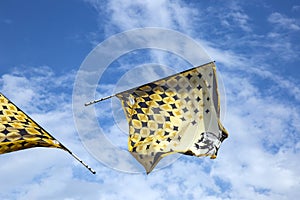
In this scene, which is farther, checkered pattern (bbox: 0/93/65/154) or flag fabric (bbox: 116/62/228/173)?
flag fabric (bbox: 116/62/228/173)

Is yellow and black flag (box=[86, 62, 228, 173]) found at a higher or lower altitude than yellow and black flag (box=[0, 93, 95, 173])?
higher

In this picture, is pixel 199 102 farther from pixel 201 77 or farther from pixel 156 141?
pixel 156 141

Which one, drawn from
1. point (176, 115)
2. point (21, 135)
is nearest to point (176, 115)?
point (176, 115)

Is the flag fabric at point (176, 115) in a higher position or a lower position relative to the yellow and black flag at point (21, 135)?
higher

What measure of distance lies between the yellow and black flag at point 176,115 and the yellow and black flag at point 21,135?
414 centimetres

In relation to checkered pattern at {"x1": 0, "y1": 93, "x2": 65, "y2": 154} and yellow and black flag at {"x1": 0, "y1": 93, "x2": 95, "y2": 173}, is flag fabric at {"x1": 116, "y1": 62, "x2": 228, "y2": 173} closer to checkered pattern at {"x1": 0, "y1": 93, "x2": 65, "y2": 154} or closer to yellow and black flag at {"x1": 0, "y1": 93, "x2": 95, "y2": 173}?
yellow and black flag at {"x1": 0, "y1": 93, "x2": 95, "y2": 173}

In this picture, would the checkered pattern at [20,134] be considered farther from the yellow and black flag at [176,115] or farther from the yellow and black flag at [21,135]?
the yellow and black flag at [176,115]

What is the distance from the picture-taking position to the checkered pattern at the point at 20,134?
2852 cm

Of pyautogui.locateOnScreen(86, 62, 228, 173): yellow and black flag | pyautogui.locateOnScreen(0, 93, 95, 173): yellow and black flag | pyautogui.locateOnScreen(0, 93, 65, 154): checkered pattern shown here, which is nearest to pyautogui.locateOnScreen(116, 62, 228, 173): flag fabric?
pyautogui.locateOnScreen(86, 62, 228, 173): yellow and black flag

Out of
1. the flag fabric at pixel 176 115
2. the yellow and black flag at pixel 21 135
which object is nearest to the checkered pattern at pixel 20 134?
the yellow and black flag at pixel 21 135

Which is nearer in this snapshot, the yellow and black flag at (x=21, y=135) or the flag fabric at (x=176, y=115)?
the yellow and black flag at (x=21, y=135)

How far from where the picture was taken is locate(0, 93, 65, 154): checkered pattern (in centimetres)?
2852

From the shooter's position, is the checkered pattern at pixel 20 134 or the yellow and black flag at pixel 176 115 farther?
the yellow and black flag at pixel 176 115

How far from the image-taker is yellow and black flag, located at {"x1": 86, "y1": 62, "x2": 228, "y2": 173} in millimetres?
30359
